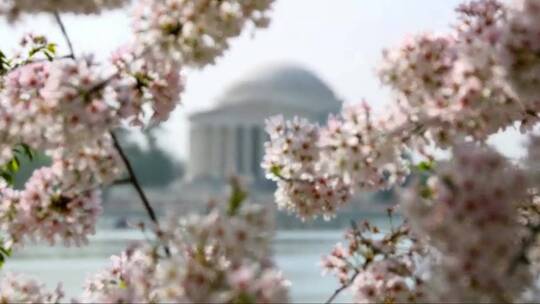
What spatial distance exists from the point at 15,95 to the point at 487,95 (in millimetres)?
1497

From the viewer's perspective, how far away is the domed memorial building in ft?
282

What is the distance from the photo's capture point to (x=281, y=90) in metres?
88.6

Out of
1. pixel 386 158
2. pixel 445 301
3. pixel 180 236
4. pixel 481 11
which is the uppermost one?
pixel 481 11

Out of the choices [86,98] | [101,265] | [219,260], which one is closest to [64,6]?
[86,98]

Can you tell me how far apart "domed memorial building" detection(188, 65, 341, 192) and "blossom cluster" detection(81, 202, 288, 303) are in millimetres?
80664

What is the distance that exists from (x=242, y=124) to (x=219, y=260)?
83.6m

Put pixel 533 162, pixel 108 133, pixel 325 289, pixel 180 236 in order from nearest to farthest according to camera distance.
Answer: pixel 180 236 < pixel 533 162 < pixel 108 133 < pixel 325 289

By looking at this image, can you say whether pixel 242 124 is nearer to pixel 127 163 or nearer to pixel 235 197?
pixel 127 163

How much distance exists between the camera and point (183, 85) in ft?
13.6

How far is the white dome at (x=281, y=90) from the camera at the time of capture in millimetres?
87550

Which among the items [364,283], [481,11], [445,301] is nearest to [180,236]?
[445,301]

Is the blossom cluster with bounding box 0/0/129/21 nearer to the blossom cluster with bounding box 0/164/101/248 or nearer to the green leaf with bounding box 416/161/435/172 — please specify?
the blossom cluster with bounding box 0/164/101/248

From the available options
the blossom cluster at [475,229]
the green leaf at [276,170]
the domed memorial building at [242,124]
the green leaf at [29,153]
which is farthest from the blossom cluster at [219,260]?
the domed memorial building at [242,124]

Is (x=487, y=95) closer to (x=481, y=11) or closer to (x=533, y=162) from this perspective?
(x=533, y=162)
